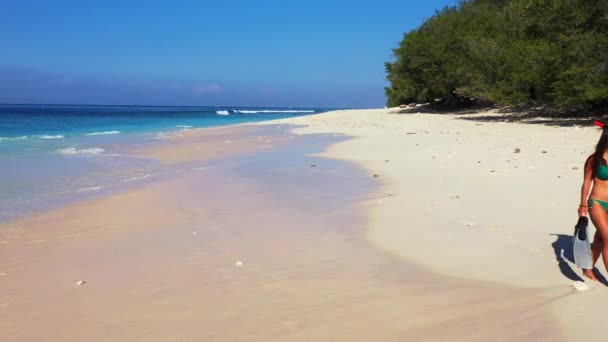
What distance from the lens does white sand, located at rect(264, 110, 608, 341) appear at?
408 centimetres

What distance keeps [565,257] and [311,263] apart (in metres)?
2.27

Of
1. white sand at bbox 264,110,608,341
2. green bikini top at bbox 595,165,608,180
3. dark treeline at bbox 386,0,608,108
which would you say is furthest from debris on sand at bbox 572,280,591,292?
dark treeline at bbox 386,0,608,108

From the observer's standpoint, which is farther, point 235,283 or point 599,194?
point 235,283

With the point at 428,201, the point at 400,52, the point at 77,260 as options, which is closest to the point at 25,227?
the point at 77,260

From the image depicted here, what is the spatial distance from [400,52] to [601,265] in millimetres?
34481

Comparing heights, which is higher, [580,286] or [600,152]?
[600,152]

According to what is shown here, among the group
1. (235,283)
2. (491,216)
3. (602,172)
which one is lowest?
(235,283)

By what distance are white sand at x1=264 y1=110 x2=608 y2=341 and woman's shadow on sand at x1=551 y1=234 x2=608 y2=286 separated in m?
0.02

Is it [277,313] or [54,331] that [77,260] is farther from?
[277,313]

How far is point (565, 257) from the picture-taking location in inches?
178

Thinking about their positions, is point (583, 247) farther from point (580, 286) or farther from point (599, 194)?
point (599, 194)

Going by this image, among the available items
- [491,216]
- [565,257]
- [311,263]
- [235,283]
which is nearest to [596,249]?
[565,257]

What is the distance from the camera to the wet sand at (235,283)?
331 cm

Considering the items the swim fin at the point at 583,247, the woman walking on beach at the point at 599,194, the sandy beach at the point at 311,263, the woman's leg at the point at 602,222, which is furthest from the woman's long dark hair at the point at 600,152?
the sandy beach at the point at 311,263
